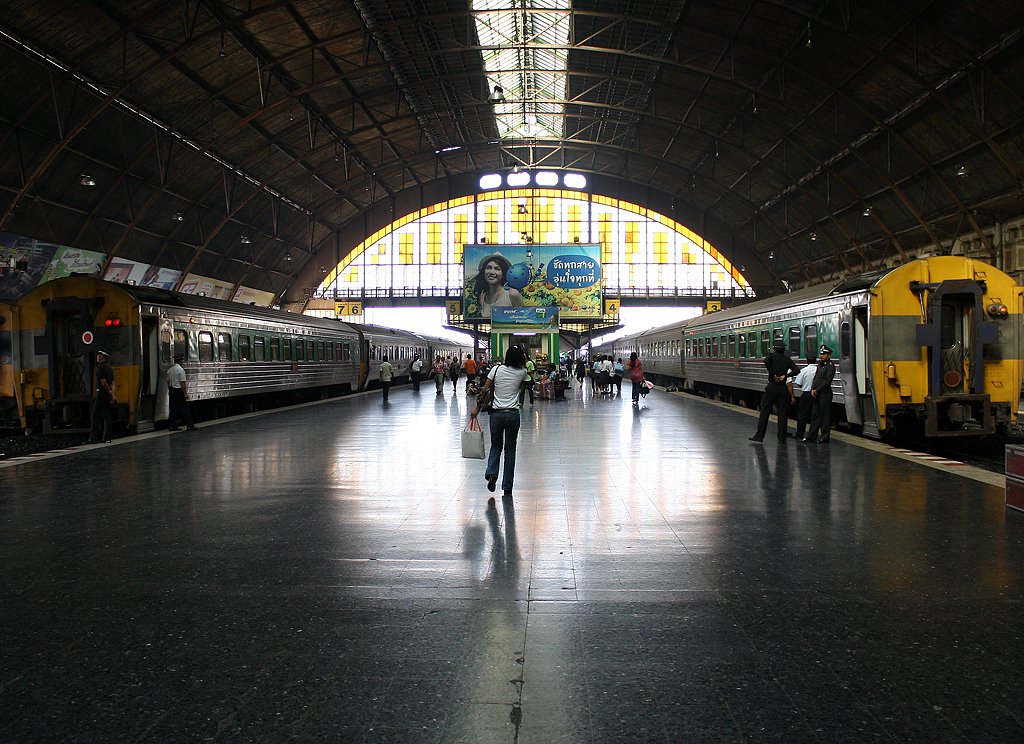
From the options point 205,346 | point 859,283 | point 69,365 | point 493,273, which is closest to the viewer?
point 859,283

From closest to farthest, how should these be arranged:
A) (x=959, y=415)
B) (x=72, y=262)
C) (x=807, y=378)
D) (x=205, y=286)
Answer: (x=959, y=415), (x=807, y=378), (x=72, y=262), (x=205, y=286)

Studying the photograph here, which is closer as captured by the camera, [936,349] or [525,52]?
[936,349]

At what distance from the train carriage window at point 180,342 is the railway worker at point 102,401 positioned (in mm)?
2980

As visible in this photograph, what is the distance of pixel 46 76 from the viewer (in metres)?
25.6

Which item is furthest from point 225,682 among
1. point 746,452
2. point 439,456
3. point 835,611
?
point 746,452

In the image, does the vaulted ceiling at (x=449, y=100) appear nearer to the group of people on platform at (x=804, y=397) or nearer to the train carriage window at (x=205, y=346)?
the train carriage window at (x=205, y=346)

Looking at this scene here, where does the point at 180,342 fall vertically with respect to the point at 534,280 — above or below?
below

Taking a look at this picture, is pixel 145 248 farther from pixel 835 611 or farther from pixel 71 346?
pixel 835 611

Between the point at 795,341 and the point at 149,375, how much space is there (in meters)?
14.8

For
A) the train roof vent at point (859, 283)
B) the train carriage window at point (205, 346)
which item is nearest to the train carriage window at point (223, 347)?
the train carriage window at point (205, 346)

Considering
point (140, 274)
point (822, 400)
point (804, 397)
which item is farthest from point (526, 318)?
point (822, 400)

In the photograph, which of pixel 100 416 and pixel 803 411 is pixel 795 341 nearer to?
pixel 803 411

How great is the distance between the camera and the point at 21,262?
29.8 meters

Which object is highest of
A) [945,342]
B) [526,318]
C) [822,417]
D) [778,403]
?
[526,318]
